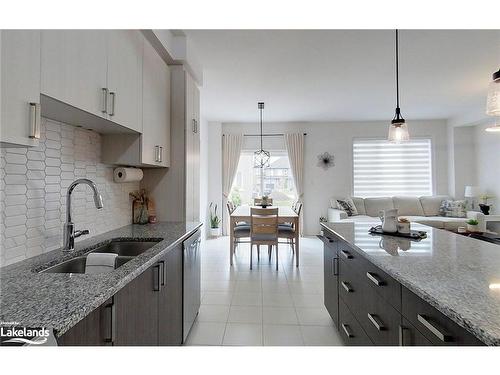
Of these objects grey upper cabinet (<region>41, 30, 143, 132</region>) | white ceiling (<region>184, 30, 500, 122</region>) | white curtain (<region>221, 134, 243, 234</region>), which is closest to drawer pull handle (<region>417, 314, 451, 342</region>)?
grey upper cabinet (<region>41, 30, 143, 132</region>)

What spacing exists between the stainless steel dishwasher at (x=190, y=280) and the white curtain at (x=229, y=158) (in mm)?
4014

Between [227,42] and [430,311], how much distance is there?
2.80m

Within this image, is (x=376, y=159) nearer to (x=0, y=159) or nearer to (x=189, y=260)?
(x=189, y=260)

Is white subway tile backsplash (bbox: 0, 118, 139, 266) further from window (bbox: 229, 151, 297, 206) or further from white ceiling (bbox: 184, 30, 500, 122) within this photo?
window (bbox: 229, 151, 297, 206)

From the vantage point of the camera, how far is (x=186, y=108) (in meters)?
2.61

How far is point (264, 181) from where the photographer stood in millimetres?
6523

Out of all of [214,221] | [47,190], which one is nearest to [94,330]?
[47,190]

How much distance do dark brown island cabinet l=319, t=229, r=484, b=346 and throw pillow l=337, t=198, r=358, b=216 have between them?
11.6ft

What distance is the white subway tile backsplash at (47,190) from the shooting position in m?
1.23

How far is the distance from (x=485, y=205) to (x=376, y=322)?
5.60m

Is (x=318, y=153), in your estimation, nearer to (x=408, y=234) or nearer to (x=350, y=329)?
(x=408, y=234)

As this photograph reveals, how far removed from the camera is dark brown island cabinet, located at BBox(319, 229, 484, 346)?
869 millimetres
